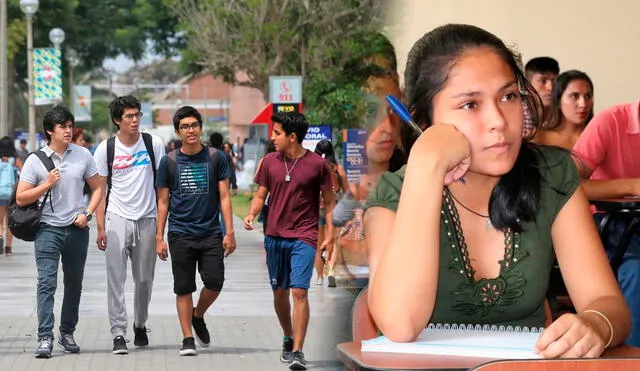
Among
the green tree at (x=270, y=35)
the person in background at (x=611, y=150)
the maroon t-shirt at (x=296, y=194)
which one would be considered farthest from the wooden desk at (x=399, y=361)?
the green tree at (x=270, y=35)

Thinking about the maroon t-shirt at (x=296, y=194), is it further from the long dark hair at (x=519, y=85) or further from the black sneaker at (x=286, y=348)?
the long dark hair at (x=519, y=85)

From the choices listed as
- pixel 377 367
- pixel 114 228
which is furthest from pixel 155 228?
pixel 377 367

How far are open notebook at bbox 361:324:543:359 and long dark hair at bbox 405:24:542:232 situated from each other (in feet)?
1.10

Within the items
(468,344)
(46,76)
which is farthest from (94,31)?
(468,344)

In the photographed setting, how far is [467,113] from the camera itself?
105 inches

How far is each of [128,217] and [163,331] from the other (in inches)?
51.6

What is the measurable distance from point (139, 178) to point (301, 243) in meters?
1.28

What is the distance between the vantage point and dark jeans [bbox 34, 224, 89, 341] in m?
9.05

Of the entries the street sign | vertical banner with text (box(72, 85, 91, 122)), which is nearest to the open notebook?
the street sign

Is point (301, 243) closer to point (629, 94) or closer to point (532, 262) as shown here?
point (629, 94)

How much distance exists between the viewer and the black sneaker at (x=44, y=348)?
8.91m

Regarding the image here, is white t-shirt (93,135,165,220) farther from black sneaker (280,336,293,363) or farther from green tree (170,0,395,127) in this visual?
green tree (170,0,395,127)

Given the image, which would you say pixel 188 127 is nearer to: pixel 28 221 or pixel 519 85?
pixel 28 221

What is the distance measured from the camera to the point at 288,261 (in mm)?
8828
